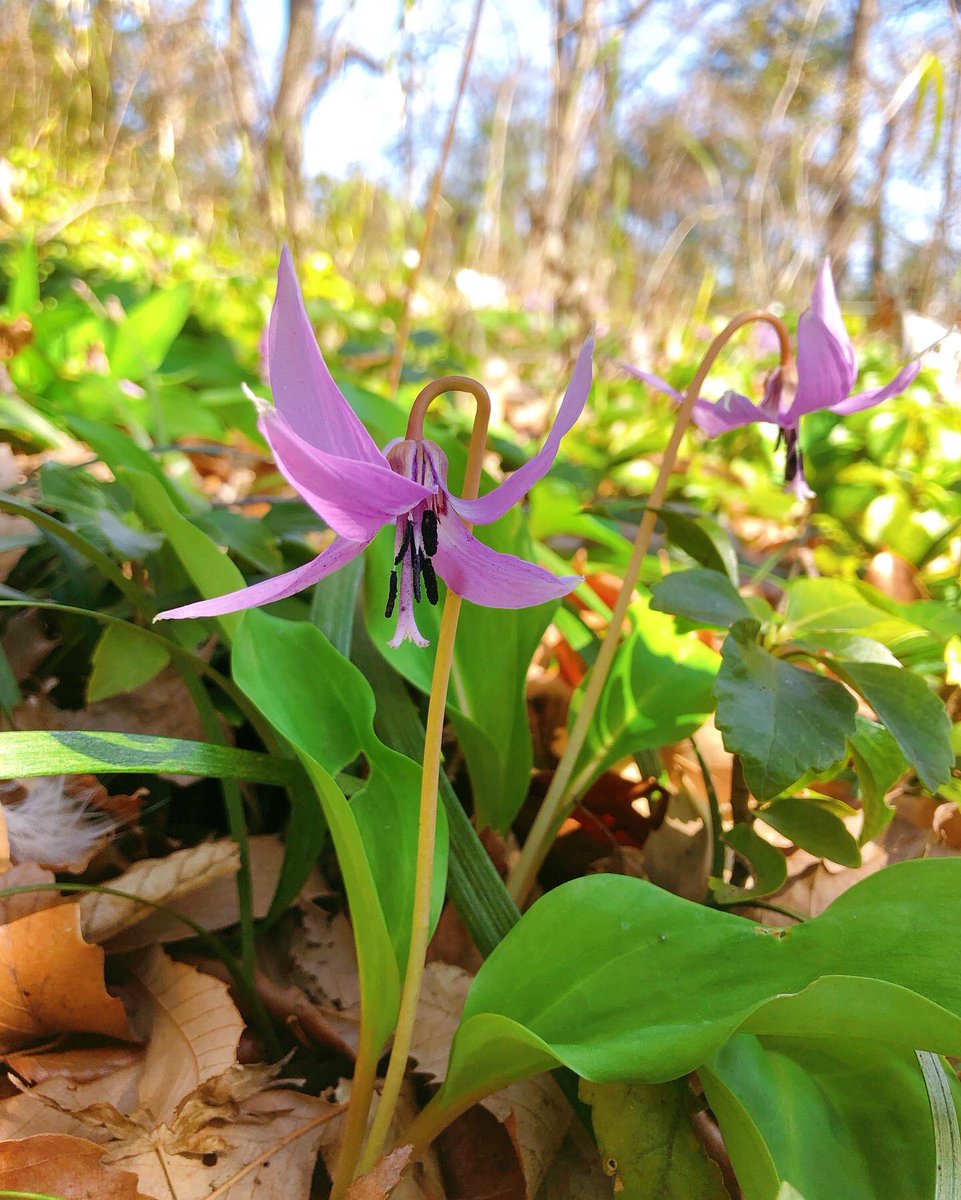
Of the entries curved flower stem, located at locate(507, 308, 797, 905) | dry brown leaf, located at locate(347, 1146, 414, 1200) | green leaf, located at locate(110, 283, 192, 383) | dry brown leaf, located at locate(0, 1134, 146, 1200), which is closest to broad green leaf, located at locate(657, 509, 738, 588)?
curved flower stem, located at locate(507, 308, 797, 905)

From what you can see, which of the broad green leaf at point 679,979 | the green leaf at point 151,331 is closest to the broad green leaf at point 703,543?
the broad green leaf at point 679,979

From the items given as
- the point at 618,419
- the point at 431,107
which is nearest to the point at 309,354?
the point at 618,419

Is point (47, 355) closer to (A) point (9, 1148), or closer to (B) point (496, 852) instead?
(B) point (496, 852)

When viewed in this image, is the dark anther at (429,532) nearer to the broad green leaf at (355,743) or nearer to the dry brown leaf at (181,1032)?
the broad green leaf at (355,743)

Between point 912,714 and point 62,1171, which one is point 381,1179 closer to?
point 62,1171

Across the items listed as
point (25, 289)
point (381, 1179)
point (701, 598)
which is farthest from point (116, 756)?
point (25, 289)

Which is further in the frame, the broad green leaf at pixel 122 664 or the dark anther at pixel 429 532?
the broad green leaf at pixel 122 664

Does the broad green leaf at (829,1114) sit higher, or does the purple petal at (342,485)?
the purple petal at (342,485)
